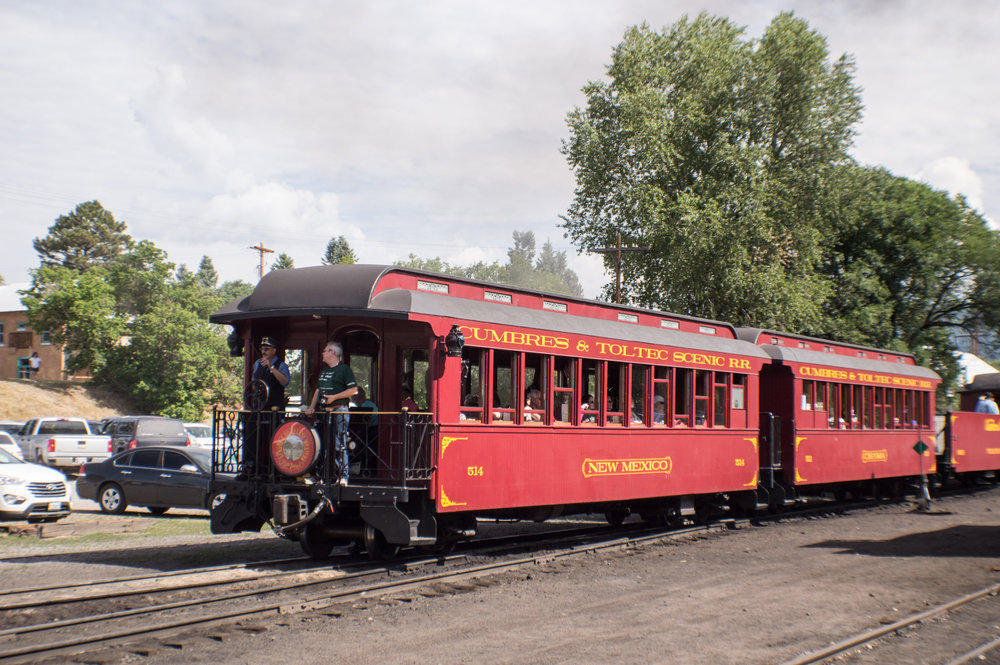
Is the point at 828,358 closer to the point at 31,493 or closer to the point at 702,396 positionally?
the point at 702,396

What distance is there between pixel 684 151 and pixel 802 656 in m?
29.3

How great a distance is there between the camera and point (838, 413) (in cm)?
1930

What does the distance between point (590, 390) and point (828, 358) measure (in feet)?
27.8

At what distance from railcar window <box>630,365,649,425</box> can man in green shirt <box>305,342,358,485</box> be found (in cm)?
470

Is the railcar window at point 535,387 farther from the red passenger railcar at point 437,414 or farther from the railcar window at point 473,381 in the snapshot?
the railcar window at point 473,381

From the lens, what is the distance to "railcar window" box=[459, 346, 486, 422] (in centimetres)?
1096

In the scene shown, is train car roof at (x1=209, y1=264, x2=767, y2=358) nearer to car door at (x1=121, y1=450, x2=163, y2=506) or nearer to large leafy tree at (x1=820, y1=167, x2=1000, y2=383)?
car door at (x1=121, y1=450, x2=163, y2=506)

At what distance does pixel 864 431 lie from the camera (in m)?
20.1

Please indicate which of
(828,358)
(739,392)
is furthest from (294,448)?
(828,358)

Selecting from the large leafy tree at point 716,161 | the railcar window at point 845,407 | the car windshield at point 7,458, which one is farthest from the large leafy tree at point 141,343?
the railcar window at point 845,407

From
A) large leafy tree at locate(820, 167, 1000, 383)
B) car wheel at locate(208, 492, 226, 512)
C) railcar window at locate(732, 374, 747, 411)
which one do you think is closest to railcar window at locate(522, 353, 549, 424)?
car wheel at locate(208, 492, 226, 512)

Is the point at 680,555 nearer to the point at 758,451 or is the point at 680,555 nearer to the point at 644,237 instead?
the point at 758,451

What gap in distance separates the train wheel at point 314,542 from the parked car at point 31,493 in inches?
282

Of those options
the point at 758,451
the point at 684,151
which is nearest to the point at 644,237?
the point at 684,151
